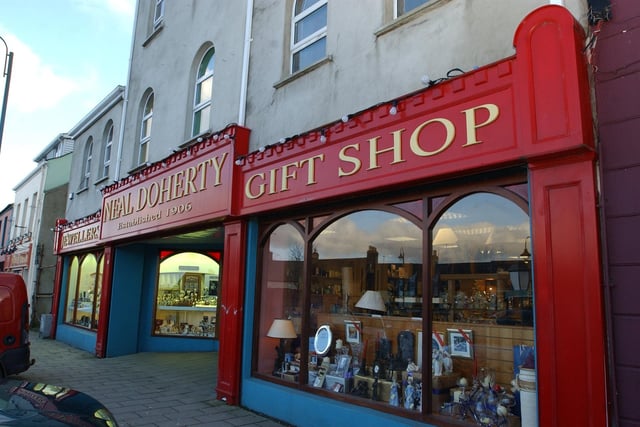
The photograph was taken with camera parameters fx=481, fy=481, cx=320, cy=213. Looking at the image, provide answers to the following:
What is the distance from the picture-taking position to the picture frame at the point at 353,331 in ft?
19.2

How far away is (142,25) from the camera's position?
12375 mm

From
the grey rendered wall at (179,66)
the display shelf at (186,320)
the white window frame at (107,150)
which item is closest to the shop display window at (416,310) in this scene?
the grey rendered wall at (179,66)

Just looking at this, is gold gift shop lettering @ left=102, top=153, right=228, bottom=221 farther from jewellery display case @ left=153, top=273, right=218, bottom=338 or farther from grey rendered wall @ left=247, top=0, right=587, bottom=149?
jewellery display case @ left=153, top=273, right=218, bottom=338

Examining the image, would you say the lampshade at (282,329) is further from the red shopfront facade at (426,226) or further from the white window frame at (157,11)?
the white window frame at (157,11)

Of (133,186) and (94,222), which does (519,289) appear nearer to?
(133,186)

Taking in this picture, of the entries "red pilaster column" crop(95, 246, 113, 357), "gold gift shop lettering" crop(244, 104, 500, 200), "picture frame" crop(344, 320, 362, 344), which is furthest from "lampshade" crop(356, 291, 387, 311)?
"red pilaster column" crop(95, 246, 113, 357)

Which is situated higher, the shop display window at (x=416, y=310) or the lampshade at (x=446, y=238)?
the lampshade at (x=446, y=238)

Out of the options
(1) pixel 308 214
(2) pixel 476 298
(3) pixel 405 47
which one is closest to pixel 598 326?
(2) pixel 476 298

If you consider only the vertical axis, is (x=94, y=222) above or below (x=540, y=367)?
above

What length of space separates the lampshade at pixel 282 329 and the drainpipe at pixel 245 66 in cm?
312

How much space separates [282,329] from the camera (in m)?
6.61

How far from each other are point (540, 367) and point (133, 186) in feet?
29.1

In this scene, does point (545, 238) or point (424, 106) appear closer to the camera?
point (545, 238)

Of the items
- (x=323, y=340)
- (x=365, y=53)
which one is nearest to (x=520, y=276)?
(x=323, y=340)
